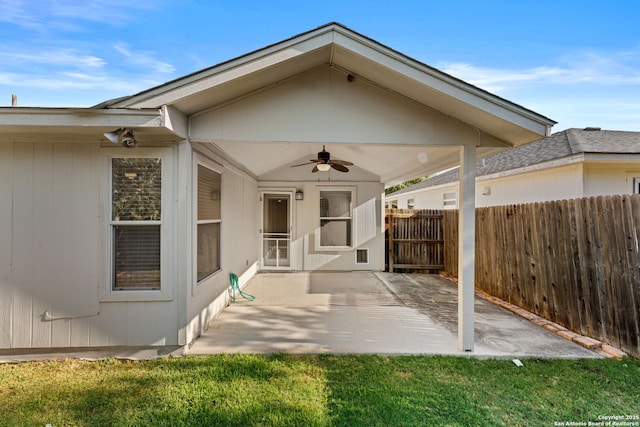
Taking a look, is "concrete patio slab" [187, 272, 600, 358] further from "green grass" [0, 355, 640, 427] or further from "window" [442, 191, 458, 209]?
"window" [442, 191, 458, 209]

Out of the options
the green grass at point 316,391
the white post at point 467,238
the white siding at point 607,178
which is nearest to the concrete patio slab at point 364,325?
the green grass at point 316,391

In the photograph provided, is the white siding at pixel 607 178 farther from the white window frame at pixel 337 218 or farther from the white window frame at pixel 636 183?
the white window frame at pixel 337 218

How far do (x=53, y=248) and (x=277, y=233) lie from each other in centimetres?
559

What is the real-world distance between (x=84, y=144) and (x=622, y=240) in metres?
6.20

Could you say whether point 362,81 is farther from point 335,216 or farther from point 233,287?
point 335,216

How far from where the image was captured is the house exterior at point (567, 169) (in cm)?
651

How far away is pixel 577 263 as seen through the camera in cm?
416

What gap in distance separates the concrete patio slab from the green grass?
291 mm

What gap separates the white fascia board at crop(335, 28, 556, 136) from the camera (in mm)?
3154

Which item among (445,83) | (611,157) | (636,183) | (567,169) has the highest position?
(445,83)

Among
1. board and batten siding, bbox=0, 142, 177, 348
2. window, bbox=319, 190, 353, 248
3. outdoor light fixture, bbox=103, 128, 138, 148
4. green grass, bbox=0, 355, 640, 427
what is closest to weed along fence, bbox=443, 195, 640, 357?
green grass, bbox=0, 355, 640, 427

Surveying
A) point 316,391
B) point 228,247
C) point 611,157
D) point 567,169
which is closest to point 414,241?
point 567,169

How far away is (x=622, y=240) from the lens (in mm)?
3572

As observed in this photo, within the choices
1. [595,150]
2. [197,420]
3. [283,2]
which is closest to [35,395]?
[197,420]
